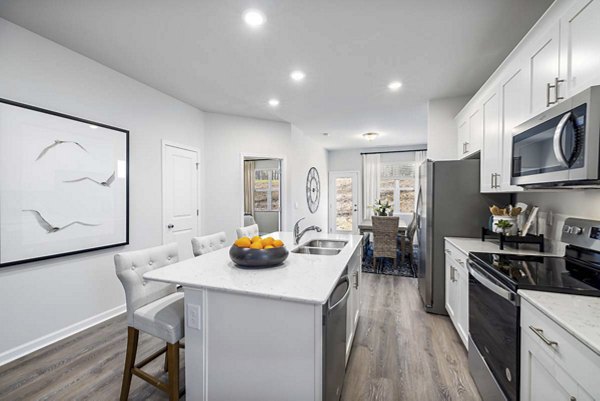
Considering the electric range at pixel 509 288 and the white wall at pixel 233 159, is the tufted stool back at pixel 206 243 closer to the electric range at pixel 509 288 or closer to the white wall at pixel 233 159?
the white wall at pixel 233 159

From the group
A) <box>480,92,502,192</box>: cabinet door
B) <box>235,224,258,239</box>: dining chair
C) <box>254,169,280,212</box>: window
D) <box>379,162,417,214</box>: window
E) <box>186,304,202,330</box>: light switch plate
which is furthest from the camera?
<box>379,162,417,214</box>: window

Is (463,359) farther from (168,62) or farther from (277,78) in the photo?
(168,62)

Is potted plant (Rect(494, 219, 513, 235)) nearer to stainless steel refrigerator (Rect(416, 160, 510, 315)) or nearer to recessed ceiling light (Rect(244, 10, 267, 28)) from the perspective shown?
stainless steel refrigerator (Rect(416, 160, 510, 315))

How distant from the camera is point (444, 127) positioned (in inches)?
146

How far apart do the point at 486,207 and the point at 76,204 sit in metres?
4.19

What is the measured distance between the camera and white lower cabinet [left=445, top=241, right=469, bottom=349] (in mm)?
2184

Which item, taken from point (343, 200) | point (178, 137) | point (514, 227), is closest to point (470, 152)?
point (514, 227)

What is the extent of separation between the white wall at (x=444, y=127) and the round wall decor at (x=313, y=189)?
2940 mm

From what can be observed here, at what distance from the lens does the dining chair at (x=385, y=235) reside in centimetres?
454

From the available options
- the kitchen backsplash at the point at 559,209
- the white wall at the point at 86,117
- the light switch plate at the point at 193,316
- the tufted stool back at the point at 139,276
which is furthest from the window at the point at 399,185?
the light switch plate at the point at 193,316

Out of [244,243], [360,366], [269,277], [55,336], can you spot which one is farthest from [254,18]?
[55,336]

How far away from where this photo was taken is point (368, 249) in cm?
621

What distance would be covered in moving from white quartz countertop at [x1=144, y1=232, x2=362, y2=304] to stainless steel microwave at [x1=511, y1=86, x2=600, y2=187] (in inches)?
47.7

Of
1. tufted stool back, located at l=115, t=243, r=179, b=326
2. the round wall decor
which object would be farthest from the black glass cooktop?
the round wall decor
